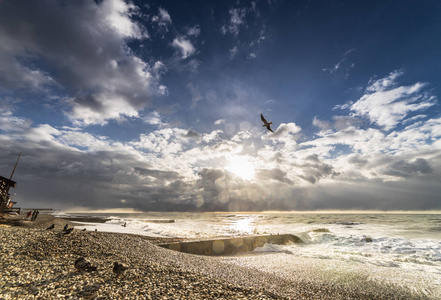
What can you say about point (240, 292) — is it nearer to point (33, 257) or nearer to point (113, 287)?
point (113, 287)

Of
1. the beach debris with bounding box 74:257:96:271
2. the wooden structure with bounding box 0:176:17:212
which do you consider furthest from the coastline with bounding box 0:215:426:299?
the wooden structure with bounding box 0:176:17:212

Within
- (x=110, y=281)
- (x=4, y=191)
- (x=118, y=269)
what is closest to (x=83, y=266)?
(x=118, y=269)

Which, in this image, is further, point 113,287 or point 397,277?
point 397,277

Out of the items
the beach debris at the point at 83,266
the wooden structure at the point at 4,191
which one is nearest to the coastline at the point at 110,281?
the beach debris at the point at 83,266

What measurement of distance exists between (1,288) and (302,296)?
378 inches

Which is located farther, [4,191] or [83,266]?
[4,191]

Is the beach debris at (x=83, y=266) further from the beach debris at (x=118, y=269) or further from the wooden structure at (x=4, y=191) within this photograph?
the wooden structure at (x=4, y=191)

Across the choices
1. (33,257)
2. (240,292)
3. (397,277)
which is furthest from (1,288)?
(397,277)

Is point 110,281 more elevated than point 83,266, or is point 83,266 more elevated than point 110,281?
point 83,266

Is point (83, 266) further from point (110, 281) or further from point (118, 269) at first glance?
point (110, 281)

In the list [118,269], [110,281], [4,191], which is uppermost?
[4,191]

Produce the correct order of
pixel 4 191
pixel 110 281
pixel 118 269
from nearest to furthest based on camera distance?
pixel 110 281, pixel 118 269, pixel 4 191

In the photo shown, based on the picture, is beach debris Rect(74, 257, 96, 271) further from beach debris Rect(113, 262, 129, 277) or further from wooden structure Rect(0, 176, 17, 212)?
wooden structure Rect(0, 176, 17, 212)

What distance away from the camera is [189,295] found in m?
5.80
